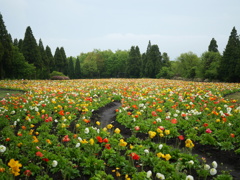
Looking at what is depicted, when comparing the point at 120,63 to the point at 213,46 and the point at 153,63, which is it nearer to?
the point at 153,63

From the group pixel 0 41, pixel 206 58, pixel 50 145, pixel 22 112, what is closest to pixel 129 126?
pixel 50 145

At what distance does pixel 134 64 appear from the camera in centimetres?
5847

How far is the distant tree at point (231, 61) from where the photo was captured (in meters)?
32.3

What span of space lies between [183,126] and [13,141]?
6.14 metres

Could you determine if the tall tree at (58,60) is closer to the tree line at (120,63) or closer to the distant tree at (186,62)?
Answer: the tree line at (120,63)

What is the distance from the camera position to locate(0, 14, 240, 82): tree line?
31.6 metres

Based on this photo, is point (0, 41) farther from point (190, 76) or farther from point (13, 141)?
point (190, 76)

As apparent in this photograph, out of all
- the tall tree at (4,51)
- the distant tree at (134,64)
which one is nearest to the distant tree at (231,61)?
the distant tree at (134,64)

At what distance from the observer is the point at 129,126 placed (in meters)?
7.73

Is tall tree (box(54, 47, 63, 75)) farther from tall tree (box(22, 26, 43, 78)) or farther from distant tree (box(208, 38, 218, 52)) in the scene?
distant tree (box(208, 38, 218, 52))

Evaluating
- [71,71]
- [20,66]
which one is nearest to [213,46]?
[20,66]

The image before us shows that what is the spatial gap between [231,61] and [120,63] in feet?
152

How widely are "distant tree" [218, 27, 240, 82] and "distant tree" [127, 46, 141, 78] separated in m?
27.7

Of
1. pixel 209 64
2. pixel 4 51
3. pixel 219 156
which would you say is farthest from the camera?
pixel 209 64
